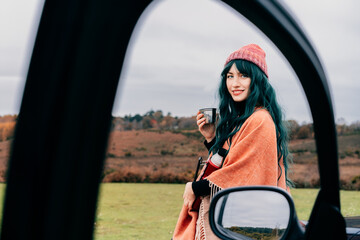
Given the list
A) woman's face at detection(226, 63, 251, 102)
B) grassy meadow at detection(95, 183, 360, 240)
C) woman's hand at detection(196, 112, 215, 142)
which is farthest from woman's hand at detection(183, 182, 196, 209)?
grassy meadow at detection(95, 183, 360, 240)

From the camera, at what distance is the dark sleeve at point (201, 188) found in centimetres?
171

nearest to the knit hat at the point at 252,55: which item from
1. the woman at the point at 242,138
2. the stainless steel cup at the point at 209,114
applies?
the woman at the point at 242,138

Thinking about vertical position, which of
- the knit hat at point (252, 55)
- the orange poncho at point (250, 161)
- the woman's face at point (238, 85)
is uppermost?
the knit hat at point (252, 55)

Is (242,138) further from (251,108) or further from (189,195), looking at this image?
(189,195)

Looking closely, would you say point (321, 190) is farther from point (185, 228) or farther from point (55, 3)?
point (55, 3)

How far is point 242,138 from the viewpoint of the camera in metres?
1.78

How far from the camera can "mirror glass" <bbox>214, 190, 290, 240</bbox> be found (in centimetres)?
130

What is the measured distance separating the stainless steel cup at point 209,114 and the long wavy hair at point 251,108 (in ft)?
0.16

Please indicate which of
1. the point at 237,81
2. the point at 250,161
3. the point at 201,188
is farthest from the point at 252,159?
the point at 237,81

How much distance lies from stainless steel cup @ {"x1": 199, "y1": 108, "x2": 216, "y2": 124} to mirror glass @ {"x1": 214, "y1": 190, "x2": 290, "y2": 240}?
0.68m

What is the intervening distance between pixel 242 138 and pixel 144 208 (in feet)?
25.8

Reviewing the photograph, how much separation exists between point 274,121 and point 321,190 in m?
0.62

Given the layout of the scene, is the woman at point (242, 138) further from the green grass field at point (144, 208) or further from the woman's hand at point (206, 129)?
the green grass field at point (144, 208)

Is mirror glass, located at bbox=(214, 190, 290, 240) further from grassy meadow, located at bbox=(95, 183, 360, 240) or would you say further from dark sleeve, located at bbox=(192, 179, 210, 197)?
grassy meadow, located at bbox=(95, 183, 360, 240)
